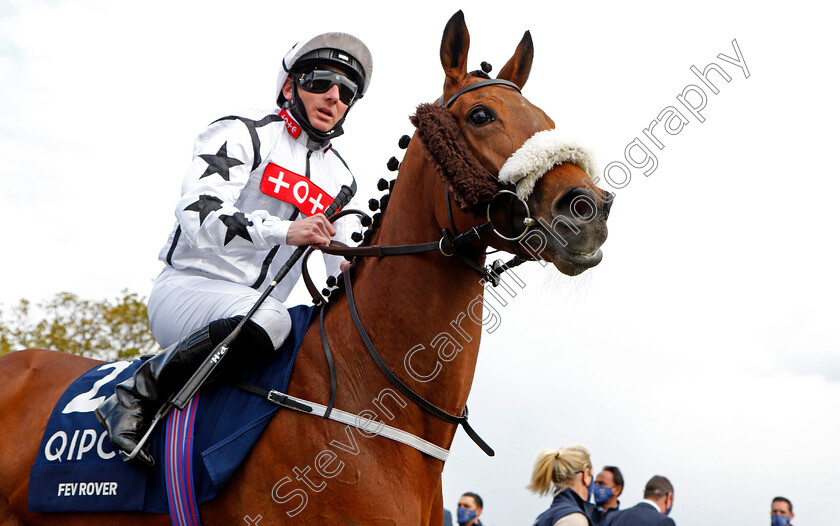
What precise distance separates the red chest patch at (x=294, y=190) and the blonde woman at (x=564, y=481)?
10.5ft

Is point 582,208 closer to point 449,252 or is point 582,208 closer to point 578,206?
point 578,206

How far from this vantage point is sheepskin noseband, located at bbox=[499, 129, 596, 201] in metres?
2.84

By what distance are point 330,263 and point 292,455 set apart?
5.56 feet

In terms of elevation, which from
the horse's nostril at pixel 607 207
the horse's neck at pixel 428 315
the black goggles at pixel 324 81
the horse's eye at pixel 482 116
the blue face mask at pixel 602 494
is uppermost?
the black goggles at pixel 324 81

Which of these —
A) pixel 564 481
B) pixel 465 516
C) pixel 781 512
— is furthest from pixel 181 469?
pixel 781 512

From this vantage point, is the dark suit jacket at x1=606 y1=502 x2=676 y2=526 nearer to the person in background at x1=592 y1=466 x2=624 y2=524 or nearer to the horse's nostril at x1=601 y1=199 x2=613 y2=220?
the person in background at x1=592 y1=466 x2=624 y2=524

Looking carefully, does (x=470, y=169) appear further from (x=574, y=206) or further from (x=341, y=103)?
(x=341, y=103)

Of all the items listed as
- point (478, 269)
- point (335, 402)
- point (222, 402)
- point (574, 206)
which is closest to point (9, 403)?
point (222, 402)

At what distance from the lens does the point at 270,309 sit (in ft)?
11.2

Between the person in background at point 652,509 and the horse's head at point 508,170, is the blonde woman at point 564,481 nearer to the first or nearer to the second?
the person in background at point 652,509

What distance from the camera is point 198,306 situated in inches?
143

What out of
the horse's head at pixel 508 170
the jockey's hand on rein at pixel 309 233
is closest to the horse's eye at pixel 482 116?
the horse's head at pixel 508 170

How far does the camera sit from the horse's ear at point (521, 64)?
3.63 meters

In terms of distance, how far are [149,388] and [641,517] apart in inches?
157
